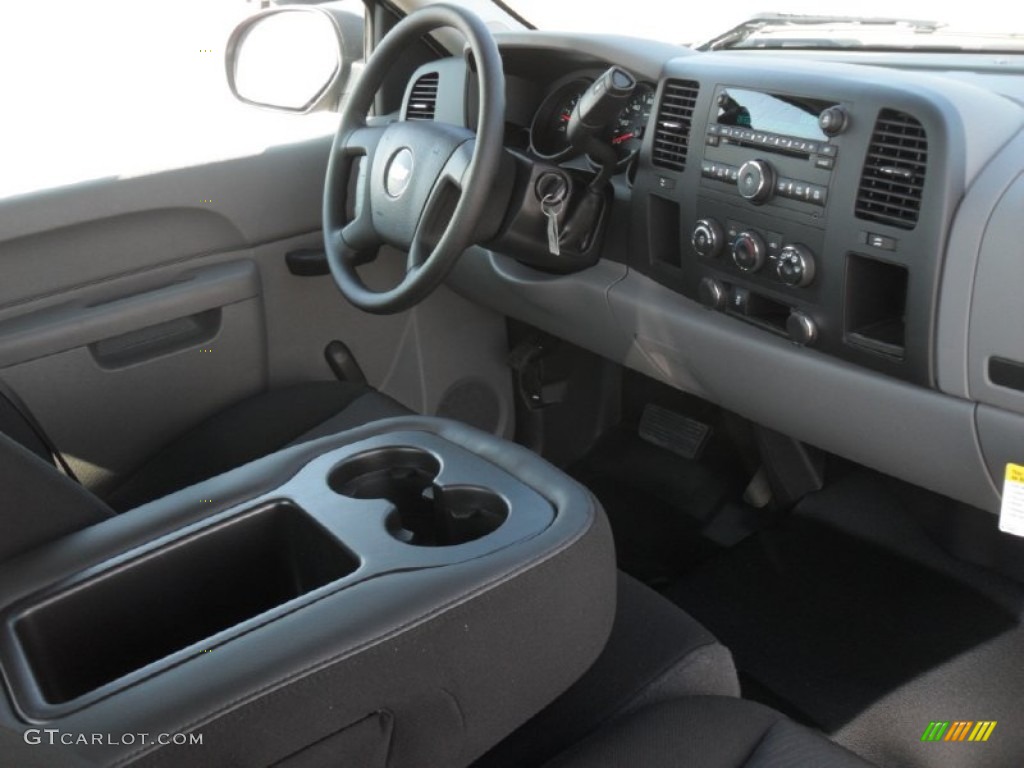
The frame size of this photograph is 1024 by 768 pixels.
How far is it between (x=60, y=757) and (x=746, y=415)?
53.1 inches

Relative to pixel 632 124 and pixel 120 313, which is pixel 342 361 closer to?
pixel 120 313

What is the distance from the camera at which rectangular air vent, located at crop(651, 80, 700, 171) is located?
69.9 inches

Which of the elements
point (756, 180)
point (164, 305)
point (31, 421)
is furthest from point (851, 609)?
point (31, 421)

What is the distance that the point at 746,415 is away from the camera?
198 centimetres

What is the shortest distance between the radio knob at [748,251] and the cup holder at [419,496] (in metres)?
0.61

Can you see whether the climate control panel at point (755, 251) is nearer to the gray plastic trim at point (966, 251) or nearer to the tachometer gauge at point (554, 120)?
the gray plastic trim at point (966, 251)

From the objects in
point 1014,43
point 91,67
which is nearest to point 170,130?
point 91,67

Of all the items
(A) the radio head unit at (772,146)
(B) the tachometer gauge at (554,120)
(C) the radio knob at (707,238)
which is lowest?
(C) the radio knob at (707,238)

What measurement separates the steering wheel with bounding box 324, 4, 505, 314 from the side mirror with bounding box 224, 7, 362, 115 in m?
0.45

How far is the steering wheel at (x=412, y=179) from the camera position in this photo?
167 centimetres

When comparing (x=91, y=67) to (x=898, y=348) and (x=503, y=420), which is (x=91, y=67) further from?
(x=898, y=348)

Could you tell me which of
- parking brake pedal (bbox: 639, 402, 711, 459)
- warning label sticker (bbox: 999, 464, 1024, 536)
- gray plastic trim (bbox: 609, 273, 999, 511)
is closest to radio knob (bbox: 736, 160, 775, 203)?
gray plastic trim (bbox: 609, 273, 999, 511)

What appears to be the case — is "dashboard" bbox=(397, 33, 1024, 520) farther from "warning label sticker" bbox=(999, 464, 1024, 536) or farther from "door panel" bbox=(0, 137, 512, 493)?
"door panel" bbox=(0, 137, 512, 493)

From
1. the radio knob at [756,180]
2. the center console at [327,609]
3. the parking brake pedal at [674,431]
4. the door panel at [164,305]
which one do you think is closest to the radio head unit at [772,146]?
the radio knob at [756,180]
